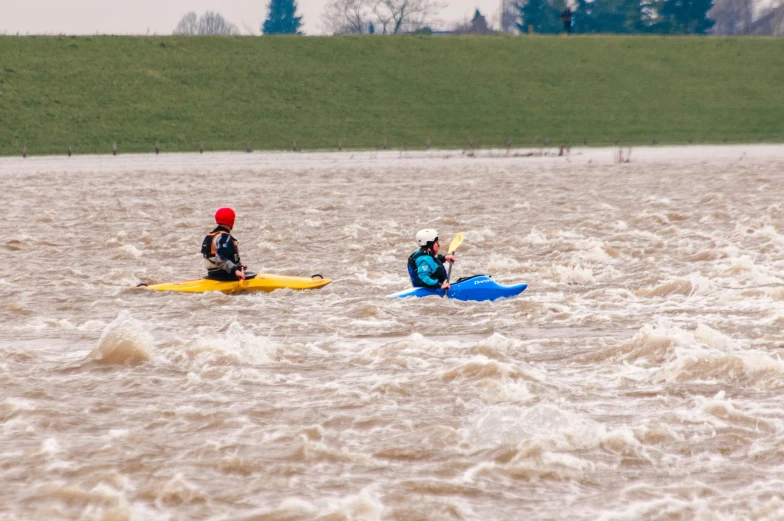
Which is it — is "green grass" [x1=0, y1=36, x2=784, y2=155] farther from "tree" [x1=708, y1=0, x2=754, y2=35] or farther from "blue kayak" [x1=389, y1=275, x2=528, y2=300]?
"blue kayak" [x1=389, y1=275, x2=528, y2=300]

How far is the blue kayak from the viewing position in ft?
39.7

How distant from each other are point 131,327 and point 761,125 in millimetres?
62366

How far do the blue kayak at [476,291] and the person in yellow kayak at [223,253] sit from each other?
2.25 m

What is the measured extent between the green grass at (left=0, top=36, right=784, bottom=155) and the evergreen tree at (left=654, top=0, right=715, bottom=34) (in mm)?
10243

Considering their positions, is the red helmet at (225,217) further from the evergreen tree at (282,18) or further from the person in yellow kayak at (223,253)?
the evergreen tree at (282,18)

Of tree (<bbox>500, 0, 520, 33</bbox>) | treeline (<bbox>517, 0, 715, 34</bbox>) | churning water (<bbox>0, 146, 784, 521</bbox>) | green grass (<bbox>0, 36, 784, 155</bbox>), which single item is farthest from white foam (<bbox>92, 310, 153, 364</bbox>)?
tree (<bbox>500, 0, 520, 33</bbox>)

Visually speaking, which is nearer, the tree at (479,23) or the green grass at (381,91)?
the green grass at (381,91)

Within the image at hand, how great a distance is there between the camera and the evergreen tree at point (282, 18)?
115 meters

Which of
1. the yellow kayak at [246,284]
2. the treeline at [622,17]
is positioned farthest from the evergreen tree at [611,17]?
the yellow kayak at [246,284]

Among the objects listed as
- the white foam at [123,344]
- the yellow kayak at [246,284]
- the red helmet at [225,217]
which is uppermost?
the red helmet at [225,217]

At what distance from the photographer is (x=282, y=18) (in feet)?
376

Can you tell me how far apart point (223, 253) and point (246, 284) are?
1.54 feet

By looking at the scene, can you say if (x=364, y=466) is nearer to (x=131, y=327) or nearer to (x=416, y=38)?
(x=131, y=327)

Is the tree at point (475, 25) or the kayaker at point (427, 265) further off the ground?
the tree at point (475, 25)
